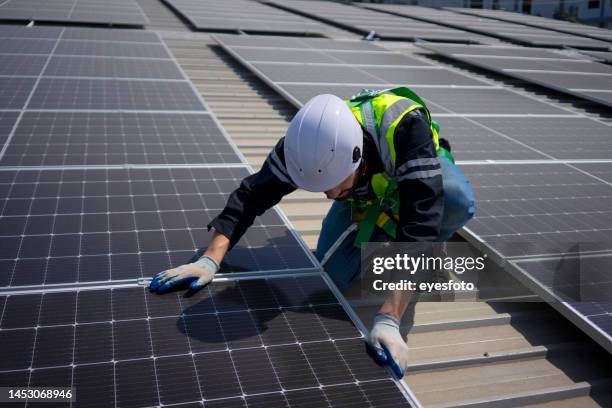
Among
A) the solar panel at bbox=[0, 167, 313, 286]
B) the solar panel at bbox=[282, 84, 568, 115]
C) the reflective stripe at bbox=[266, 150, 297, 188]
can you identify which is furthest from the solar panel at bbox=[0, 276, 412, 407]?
the solar panel at bbox=[282, 84, 568, 115]

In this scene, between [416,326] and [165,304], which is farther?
[416,326]

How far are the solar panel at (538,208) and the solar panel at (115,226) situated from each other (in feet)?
5.85

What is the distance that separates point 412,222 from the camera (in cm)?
393

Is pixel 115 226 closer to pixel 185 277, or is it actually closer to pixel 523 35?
pixel 185 277

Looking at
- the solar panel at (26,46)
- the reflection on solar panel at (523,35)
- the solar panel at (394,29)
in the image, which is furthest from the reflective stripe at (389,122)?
the reflection on solar panel at (523,35)

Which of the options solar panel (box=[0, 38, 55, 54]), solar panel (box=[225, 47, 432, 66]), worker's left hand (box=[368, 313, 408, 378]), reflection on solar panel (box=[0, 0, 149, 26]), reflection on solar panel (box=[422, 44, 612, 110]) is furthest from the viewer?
reflection on solar panel (box=[0, 0, 149, 26])

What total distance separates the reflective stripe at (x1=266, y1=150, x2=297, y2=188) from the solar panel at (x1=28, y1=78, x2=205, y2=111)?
4262mm

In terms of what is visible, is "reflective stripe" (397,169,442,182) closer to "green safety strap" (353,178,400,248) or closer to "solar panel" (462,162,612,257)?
"green safety strap" (353,178,400,248)

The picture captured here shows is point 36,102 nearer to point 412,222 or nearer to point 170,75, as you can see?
point 170,75

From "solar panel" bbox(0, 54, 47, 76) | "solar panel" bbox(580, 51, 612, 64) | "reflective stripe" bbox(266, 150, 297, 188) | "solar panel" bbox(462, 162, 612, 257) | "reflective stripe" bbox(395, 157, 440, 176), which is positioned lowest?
"solar panel" bbox(462, 162, 612, 257)

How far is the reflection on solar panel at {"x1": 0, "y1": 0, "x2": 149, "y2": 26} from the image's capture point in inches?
622

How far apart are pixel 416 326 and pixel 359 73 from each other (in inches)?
308

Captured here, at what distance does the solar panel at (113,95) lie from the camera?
8295 mm

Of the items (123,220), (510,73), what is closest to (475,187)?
(123,220)
